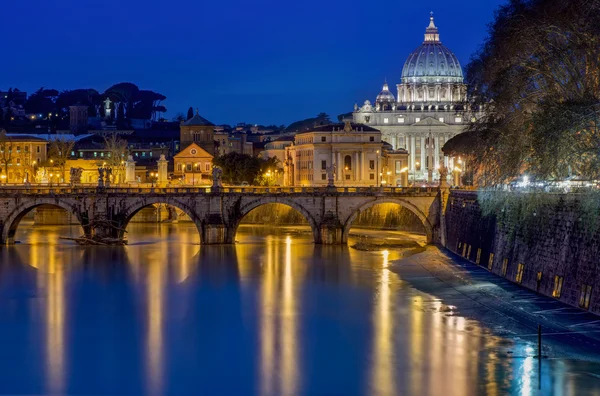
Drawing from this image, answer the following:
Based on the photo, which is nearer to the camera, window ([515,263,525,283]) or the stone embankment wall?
the stone embankment wall

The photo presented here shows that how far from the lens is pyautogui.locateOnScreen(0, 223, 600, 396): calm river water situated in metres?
33.8

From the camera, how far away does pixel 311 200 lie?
77.1 meters

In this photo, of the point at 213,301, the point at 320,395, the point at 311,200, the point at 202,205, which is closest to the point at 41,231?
the point at 202,205

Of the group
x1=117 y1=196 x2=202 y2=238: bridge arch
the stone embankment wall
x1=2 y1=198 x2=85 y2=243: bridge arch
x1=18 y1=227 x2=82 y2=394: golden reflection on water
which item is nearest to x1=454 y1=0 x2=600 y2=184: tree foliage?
the stone embankment wall

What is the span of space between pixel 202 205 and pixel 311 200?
812 cm

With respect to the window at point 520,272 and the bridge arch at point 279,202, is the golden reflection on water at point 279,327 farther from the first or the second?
the window at point 520,272

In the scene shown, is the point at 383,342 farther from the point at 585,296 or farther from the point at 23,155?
the point at 23,155

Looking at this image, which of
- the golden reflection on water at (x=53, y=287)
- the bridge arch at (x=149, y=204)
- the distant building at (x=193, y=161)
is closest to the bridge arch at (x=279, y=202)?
the bridge arch at (x=149, y=204)

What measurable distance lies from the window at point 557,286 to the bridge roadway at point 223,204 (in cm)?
3014

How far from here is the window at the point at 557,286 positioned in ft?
147

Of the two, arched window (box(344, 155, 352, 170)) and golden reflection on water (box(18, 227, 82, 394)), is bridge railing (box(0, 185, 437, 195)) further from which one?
arched window (box(344, 155, 352, 170))

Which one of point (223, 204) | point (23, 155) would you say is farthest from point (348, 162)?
point (223, 204)

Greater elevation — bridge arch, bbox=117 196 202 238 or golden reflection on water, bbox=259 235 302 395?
bridge arch, bbox=117 196 202 238

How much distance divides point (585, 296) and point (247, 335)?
13591 mm
